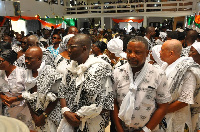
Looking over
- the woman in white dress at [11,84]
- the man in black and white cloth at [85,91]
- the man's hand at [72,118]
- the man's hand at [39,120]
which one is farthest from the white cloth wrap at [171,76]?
the woman in white dress at [11,84]

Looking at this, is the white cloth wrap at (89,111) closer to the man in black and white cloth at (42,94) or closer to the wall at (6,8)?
the man in black and white cloth at (42,94)

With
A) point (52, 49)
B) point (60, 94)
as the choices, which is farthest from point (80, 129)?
point (52, 49)

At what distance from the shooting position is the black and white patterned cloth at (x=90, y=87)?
1.61 metres

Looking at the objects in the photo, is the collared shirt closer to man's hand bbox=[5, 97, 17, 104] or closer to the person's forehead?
the person's forehead

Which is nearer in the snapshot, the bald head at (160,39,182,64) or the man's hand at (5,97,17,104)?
the bald head at (160,39,182,64)

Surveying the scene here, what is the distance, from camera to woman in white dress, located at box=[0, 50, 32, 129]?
92.2 inches

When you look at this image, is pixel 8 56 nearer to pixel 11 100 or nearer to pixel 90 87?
pixel 11 100

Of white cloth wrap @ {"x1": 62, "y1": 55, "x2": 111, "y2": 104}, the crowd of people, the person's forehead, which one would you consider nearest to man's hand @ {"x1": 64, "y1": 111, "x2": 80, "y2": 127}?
the crowd of people

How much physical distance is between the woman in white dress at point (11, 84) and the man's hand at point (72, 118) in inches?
38.4

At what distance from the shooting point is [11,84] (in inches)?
93.1

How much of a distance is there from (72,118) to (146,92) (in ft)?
2.34

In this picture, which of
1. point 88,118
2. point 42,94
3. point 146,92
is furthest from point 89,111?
point 42,94

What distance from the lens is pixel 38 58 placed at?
2137 mm

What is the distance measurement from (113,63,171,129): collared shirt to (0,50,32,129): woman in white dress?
1385mm
